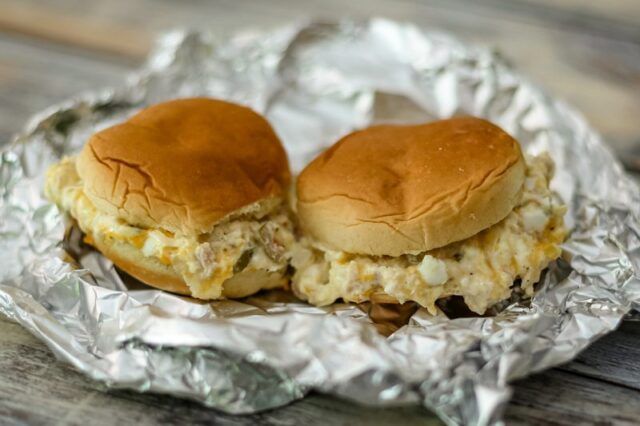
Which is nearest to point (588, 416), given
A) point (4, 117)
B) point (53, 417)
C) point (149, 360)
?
point (149, 360)

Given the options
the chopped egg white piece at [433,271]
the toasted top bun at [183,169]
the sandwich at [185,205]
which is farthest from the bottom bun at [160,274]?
the chopped egg white piece at [433,271]

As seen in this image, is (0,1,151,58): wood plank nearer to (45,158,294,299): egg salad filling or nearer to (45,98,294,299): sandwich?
(45,98,294,299): sandwich

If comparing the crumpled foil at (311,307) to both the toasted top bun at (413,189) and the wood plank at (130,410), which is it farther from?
the toasted top bun at (413,189)

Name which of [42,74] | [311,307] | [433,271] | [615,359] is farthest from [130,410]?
[42,74]

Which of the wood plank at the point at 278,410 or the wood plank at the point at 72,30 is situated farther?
the wood plank at the point at 72,30

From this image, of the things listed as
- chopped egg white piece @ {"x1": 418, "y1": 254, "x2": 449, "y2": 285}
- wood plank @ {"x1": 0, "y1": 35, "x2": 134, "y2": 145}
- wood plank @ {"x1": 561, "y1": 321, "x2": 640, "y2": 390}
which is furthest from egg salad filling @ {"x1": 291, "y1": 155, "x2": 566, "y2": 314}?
wood plank @ {"x1": 0, "y1": 35, "x2": 134, "y2": 145}

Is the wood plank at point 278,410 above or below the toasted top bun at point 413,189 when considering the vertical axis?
below

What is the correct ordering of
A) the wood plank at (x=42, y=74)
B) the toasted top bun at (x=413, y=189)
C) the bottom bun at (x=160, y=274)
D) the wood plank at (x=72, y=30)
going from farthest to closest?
the wood plank at (x=72, y=30), the wood plank at (x=42, y=74), the bottom bun at (x=160, y=274), the toasted top bun at (x=413, y=189)

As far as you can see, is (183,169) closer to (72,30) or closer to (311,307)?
(311,307)
